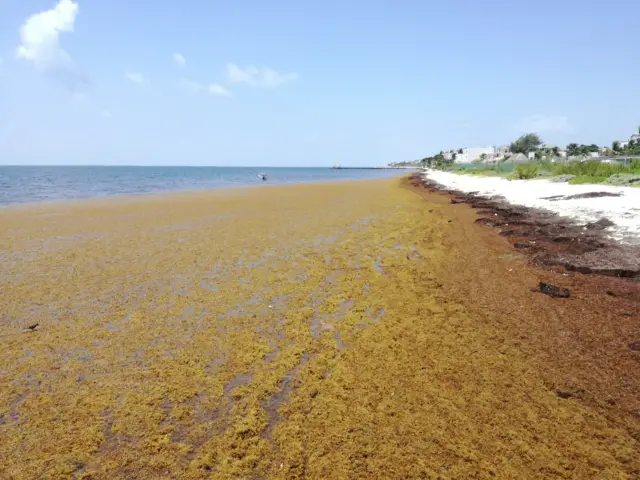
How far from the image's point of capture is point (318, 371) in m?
5.34

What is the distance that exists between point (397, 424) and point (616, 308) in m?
5.63

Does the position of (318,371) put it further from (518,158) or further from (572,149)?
(572,149)

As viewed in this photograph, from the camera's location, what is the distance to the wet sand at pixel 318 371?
12.3 ft

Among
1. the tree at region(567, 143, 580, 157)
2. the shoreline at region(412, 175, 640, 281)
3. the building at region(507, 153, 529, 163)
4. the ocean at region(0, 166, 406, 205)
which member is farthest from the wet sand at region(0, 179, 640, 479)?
the tree at region(567, 143, 580, 157)

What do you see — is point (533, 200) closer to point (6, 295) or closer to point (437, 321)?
point (437, 321)

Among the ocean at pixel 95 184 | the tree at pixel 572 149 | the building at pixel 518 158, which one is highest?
the tree at pixel 572 149

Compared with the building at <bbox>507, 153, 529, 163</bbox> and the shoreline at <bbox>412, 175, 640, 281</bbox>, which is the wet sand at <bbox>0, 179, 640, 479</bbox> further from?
the building at <bbox>507, 153, 529, 163</bbox>

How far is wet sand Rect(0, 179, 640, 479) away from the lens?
3.74 m

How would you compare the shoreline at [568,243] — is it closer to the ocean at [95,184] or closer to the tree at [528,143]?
the ocean at [95,184]

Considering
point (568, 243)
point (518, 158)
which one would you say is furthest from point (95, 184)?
point (518, 158)

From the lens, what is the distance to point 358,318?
724 centimetres

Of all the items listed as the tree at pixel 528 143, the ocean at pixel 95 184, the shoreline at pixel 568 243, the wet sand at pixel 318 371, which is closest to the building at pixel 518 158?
the tree at pixel 528 143

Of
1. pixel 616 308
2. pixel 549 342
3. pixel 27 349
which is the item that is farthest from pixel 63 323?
pixel 616 308

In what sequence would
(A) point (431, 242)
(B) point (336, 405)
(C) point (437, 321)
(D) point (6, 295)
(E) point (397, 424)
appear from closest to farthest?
(E) point (397, 424) < (B) point (336, 405) < (C) point (437, 321) < (D) point (6, 295) < (A) point (431, 242)
